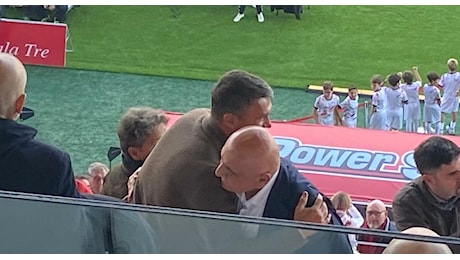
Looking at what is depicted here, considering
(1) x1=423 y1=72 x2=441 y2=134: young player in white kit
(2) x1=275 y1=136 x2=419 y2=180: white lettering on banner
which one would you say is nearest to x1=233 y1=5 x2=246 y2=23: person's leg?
(1) x1=423 y1=72 x2=441 y2=134: young player in white kit

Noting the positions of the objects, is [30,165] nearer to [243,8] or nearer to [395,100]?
[395,100]

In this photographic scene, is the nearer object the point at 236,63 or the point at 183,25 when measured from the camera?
the point at 236,63

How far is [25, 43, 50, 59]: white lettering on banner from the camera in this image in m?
6.28

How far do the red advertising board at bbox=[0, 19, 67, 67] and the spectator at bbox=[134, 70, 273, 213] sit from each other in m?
4.49

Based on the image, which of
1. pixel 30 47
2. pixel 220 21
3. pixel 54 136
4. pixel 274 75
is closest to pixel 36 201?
pixel 30 47

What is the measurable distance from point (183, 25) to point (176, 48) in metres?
0.64

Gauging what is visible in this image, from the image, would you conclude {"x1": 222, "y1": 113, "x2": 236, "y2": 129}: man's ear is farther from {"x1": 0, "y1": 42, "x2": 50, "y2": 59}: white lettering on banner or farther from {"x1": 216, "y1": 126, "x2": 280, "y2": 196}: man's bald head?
{"x1": 0, "y1": 42, "x2": 50, "y2": 59}: white lettering on banner

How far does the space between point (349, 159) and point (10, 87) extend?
10.2 feet

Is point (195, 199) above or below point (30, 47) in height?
above

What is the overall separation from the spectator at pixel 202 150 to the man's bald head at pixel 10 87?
0.31 metres

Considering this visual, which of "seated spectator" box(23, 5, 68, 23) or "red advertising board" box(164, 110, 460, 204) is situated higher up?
"seated spectator" box(23, 5, 68, 23)

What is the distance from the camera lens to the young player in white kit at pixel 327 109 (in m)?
7.21

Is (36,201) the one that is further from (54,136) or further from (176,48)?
(176,48)

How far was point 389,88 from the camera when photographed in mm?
7461
